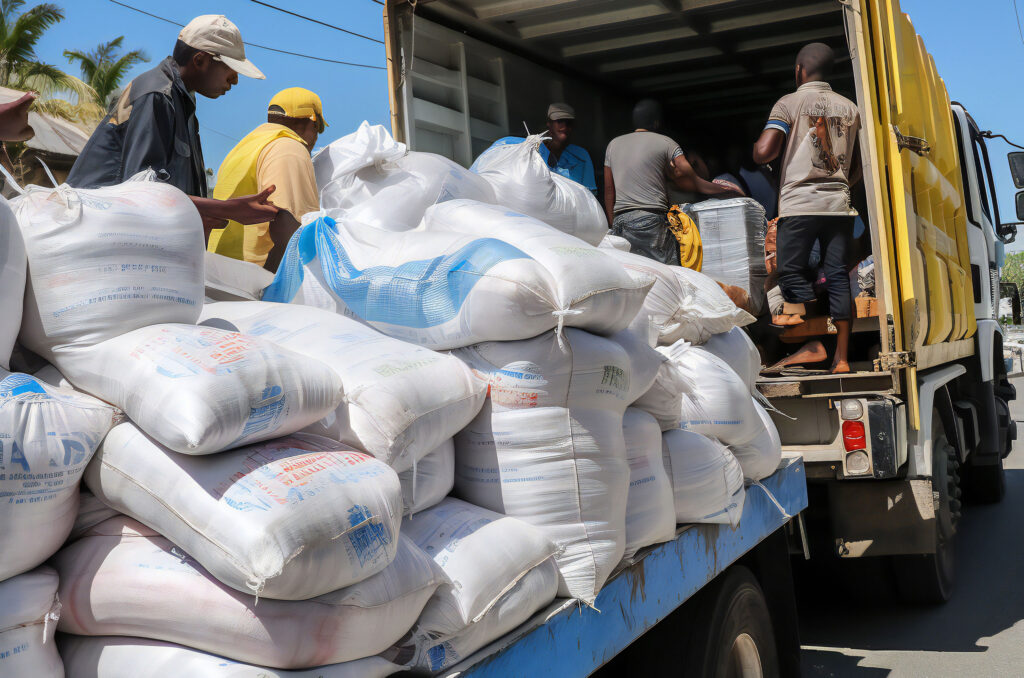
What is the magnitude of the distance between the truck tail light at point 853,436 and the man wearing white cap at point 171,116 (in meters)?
2.81

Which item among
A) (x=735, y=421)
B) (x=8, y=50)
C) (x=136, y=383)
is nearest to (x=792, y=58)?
(x=735, y=421)

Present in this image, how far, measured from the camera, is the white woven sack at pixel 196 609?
4.43 ft

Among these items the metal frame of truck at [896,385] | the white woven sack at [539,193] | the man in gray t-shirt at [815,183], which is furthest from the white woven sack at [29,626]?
the man in gray t-shirt at [815,183]

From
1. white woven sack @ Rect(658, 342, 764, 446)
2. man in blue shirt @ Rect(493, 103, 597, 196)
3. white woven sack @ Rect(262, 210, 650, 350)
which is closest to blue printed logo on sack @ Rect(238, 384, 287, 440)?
white woven sack @ Rect(262, 210, 650, 350)

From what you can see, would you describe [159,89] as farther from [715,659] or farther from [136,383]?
[715,659]

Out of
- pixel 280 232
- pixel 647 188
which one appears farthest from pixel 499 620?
pixel 647 188

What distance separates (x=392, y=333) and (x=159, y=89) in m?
1.37

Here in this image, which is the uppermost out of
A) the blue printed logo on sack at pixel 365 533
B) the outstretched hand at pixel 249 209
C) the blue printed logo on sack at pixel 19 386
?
the outstretched hand at pixel 249 209

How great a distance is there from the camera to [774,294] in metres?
5.78

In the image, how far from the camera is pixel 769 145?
4.85 meters

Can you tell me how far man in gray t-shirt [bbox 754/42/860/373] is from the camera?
475cm

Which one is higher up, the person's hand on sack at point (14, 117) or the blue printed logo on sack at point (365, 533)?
the person's hand on sack at point (14, 117)

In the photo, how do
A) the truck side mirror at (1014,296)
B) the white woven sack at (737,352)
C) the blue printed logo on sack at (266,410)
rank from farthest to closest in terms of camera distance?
1. the truck side mirror at (1014,296)
2. the white woven sack at (737,352)
3. the blue printed logo on sack at (266,410)

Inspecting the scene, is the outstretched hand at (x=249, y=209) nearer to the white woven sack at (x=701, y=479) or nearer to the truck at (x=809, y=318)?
the white woven sack at (x=701, y=479)
